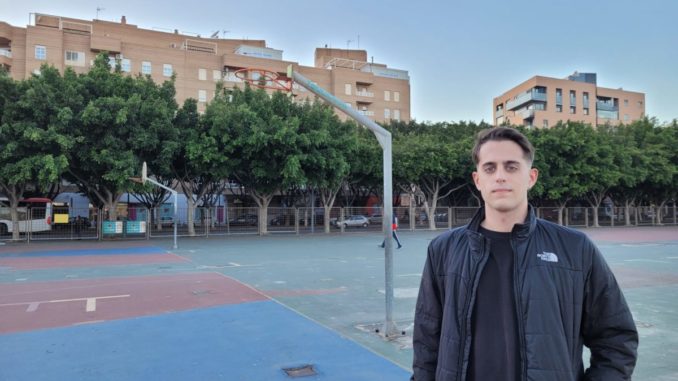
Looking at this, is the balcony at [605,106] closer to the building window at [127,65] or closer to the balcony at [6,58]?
the building window at [127,65]

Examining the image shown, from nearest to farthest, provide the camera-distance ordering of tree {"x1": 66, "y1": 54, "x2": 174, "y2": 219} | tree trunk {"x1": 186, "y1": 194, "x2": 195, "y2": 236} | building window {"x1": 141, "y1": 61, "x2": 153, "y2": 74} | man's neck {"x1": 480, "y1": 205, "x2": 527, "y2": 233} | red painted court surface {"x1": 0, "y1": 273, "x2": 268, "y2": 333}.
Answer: man's neck {"x1": 480, "y1": 205, "x2": 527, "y2": 233} < red painted court surface {"x1": 0, "y1": 273, "x2": 268, "y2": 333} < tree {"x1": 66, "y1": 54, "x2": 174, "y2": 219} < tree trunk {"x1": 186, "y1": 194, "x2": 195, "y2": 236} < building window {"x1": 141, "y1": 61, "x2": 153, "y2": 74}

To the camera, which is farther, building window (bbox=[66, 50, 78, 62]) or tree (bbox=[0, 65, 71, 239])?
building window (bbox=[66, 50, 78, 62])

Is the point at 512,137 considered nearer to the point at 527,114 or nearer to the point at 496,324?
the point at 496,324

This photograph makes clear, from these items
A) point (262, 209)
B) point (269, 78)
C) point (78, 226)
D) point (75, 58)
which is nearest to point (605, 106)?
point (262, 209)

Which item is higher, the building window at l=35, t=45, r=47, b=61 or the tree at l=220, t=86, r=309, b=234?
the building window at l=35, t=45, r=47, b=61

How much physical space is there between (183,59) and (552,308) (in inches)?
2274

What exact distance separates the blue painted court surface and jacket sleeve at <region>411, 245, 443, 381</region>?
287 cm

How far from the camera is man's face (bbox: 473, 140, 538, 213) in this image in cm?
229

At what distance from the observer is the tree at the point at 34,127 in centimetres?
2214

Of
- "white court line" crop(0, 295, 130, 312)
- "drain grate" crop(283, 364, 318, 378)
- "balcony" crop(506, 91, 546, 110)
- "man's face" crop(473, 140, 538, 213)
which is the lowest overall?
"white court line" crop(0, 295, 130, 312)

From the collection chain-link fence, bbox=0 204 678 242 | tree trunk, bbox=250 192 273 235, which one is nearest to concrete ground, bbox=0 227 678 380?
chain-link fence, bbox=0 204 678 242

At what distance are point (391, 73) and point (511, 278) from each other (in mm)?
70576

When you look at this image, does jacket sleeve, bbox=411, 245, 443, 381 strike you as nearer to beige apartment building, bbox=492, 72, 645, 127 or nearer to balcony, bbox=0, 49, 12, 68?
balcony, bbox=0, 49, 12, 68

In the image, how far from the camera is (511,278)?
2.21 m
